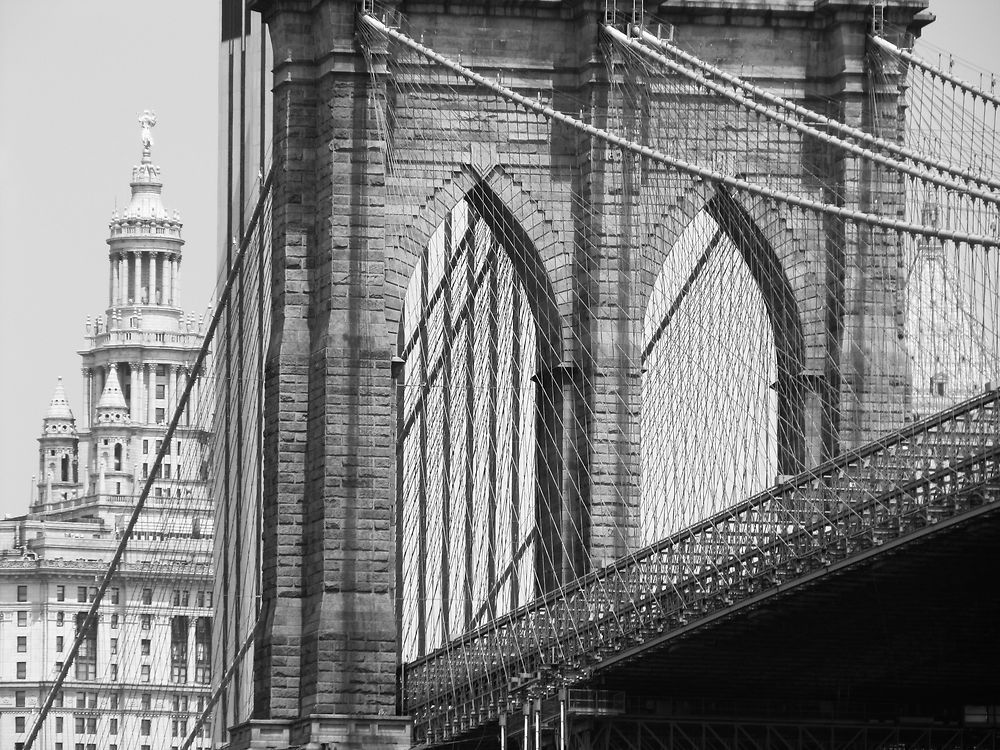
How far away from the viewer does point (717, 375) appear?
86938 millimetres

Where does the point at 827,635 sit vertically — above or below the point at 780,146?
below

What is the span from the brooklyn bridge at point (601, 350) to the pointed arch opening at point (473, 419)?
0.83 ft

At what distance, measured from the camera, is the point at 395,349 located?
297 ft

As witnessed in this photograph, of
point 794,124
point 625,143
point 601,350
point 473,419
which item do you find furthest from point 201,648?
point 794,124

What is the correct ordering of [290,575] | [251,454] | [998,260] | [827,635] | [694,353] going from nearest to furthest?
[998,260] < [827,635] < [290,575] < [694,353] < [251,454]

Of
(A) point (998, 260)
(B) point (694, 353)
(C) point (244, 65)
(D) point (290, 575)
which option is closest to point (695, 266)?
(B) point (694, 353)

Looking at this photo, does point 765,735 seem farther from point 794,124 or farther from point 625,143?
point 794,124

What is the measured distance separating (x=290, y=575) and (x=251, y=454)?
1003 inches

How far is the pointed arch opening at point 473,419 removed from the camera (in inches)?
3627

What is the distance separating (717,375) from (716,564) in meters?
7.04

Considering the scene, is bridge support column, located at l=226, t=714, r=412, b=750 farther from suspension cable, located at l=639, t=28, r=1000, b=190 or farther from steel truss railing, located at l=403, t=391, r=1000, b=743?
suspension cable, located at l=639, t=28, r=1000, b=190

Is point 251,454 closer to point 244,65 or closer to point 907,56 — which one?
point 244,65

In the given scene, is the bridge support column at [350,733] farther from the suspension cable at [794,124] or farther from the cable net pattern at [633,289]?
the suspension cable at [794,124]

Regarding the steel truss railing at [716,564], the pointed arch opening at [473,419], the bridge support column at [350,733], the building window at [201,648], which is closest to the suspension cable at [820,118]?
the steel truss railing at [716,564]
